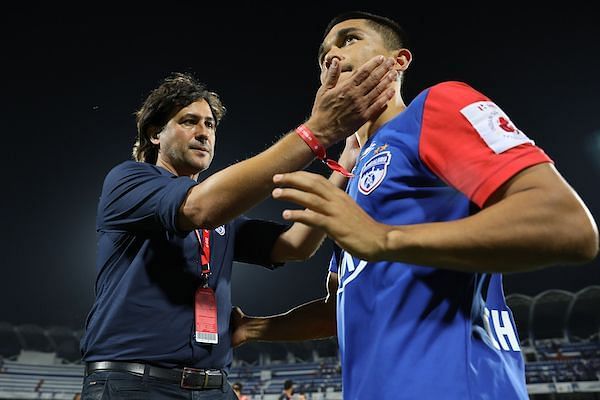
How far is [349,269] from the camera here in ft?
6.30

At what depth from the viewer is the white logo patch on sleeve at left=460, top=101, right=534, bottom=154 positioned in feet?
4.66

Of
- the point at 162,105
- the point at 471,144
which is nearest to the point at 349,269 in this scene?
the point at 471,144

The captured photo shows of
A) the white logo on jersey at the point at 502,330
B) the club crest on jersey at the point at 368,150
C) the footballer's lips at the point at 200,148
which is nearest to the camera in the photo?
the white logo on jersey at the point at 502,330

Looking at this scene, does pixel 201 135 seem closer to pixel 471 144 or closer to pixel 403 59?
pixel 403 59

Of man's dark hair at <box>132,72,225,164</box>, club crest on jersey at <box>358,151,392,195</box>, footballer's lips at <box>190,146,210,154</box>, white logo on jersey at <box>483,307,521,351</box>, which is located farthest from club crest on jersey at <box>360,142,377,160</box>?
man's dark hair at <box>132,72,225,164</box>

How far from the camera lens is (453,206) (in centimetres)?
163

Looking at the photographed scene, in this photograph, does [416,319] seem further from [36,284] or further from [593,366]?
[36,284]

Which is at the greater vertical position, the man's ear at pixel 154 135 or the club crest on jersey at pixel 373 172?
the man's ear at pixel 154 135

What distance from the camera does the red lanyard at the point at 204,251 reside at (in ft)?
10.0

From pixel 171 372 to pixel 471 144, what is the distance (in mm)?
2079

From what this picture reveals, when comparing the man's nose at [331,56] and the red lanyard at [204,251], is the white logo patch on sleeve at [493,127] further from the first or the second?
the red lanyard at [204,251]

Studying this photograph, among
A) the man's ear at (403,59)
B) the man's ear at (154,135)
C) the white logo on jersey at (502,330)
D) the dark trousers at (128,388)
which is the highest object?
the man's ear at (154,135)

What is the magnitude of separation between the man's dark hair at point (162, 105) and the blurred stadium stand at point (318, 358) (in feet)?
82.0

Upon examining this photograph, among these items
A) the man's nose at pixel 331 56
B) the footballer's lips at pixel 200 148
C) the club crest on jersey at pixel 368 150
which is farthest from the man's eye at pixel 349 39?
the footballer's lips at pixel 200 148
